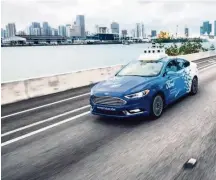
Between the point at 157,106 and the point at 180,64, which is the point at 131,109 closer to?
the point at 157,106

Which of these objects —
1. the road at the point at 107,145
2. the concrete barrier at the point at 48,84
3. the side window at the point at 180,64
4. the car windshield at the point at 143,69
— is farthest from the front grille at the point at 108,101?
the concrete barrier at the point at 48,84

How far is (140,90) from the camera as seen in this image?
697 centimetres

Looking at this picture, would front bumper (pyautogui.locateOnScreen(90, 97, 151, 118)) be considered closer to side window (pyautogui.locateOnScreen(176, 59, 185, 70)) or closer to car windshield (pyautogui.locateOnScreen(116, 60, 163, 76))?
car windshield (pyautogui.locateOnScreen(116, 60, 163, 76))

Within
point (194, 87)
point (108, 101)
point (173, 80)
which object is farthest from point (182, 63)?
point (108, 101)

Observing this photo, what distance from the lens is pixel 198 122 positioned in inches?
278

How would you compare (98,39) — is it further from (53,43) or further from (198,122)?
(198,122)

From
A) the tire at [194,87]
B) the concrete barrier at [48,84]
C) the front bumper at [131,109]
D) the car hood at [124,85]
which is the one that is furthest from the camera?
the concrete barrier at [48,84]

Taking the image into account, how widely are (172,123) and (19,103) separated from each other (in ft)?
21.0

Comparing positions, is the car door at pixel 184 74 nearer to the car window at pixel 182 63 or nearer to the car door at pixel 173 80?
the car window at pixel 182 63

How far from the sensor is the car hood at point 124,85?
702 centimetres

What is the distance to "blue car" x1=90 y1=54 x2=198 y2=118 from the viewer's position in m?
6.90

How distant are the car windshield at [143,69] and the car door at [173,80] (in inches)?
12.1

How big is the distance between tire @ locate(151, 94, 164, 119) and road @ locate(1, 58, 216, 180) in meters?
0.17

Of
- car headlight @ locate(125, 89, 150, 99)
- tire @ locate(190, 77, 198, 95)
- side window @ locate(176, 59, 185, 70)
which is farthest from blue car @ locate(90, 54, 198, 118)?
tire @ locate(190, 77, 198, 95)
